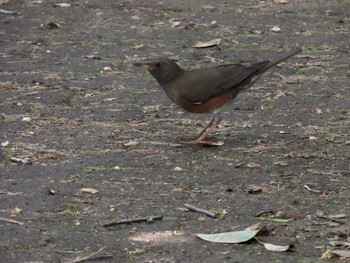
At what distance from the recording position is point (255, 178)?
5.86m

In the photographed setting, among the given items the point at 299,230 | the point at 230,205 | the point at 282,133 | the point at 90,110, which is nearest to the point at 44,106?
the point at 90,110

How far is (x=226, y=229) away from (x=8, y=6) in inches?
198

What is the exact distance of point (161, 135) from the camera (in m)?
6.64

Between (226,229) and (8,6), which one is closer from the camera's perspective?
(226,229)

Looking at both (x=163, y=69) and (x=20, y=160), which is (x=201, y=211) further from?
(x=163, y=69)

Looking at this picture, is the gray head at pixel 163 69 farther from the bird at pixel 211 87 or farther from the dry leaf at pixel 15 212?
the dry leaf at pixel 15 212

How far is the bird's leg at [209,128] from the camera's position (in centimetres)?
652

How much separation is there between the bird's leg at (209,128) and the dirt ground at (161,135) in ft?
0.25

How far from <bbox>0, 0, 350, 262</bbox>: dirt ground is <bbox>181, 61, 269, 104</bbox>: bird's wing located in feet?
0.90

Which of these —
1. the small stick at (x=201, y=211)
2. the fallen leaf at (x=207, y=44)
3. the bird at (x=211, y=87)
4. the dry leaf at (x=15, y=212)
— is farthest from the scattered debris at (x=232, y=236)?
the fallen leaf at (x=207, y=44)

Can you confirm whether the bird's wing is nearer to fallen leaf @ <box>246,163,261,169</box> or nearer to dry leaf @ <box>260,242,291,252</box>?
fallen leaf @ <box>246,163,261,169</box>

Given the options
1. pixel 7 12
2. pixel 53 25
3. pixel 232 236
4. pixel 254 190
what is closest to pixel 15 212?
pixel 232 236

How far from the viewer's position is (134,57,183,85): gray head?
22.5 ft

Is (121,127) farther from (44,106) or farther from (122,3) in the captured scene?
(122,3)
